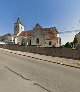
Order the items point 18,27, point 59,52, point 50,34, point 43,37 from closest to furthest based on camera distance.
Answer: point 59,52
point 43,37
point 50,34
point 18,27

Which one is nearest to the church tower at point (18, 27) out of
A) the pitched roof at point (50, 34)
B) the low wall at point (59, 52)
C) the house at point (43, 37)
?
the house at point (43, 37)

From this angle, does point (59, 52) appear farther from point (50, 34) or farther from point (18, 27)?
point (18, 27)

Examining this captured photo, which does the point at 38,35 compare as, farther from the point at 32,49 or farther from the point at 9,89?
the point at 9,89

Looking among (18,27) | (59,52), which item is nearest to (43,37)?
(18,27)

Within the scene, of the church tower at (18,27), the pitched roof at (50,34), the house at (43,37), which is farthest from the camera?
the church tower at (18,27)

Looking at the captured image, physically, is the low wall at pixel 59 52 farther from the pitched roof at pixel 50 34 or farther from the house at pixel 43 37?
the pitched roof at pixel 50 34

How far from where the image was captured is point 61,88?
9.73 metres

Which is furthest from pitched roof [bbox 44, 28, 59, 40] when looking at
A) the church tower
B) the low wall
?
the low wall

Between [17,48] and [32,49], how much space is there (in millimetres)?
11710

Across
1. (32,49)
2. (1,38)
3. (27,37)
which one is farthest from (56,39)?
(1,38)

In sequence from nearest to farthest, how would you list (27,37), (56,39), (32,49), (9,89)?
(9,89) → (32,49) → (56,39) → (27,37)

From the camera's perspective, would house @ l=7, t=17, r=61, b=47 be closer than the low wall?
No

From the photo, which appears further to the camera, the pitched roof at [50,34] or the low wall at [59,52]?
the pitched roof at [50,34]

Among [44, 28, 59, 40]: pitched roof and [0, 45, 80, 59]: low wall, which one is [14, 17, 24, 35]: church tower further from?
[0, 45, 80, 59]: low wall
